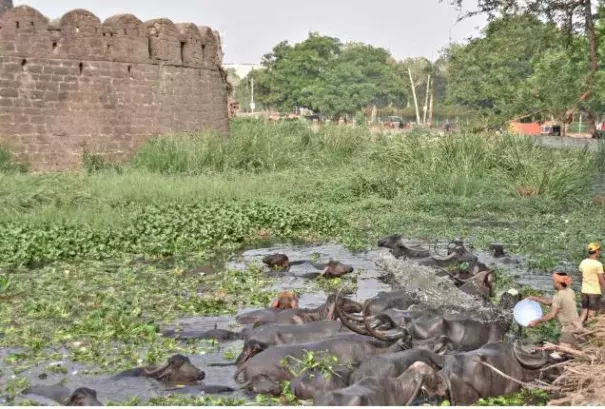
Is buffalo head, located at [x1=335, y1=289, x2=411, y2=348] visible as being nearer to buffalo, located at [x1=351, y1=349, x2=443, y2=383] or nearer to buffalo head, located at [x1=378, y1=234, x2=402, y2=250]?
buffalo, located at [x1=351, y1=349, x2=443, y2=383]

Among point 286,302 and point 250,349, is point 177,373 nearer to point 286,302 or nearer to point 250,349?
point 250,349

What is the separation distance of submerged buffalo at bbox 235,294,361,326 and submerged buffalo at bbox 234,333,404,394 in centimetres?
81

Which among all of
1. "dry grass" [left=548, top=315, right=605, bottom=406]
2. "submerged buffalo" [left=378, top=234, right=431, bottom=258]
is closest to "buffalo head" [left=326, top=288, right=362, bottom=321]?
"dry grass" [left=548, top=315, right=605, bottom=406]

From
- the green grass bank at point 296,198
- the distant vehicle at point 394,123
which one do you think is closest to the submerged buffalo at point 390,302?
the green grass bank at point 296,198

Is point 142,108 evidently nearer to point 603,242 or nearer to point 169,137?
point 169,137

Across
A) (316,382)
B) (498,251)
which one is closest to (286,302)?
(316,382)

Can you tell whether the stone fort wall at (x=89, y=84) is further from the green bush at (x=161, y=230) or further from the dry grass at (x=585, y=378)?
the dry grass at (x=585, y=378)

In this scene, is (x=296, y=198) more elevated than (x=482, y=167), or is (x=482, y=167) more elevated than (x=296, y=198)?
(x=482, y=167)

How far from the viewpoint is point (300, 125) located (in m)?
29.0

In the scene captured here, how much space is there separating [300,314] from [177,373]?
1.73 meters

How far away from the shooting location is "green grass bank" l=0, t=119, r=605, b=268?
41.7 ft

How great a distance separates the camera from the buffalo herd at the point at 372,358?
20.8 feet

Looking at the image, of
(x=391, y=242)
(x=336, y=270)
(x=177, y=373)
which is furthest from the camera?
(x=391, y=242)

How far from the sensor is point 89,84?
65.2 ft
